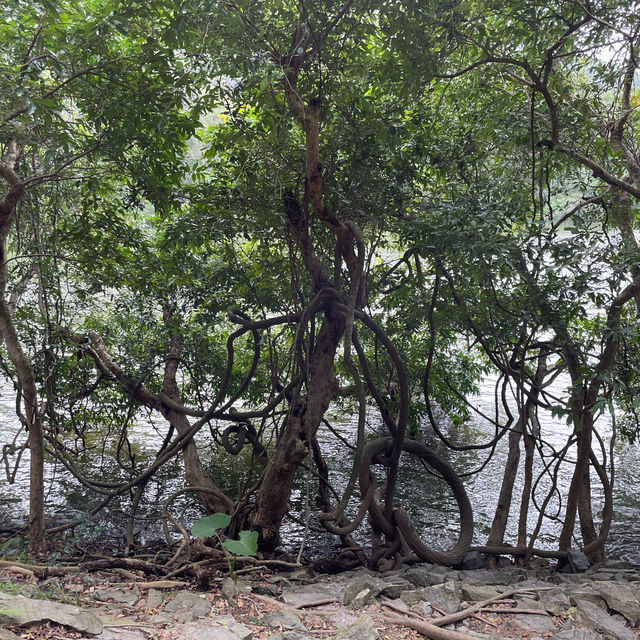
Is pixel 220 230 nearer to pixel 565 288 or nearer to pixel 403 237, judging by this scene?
pixel 403 237

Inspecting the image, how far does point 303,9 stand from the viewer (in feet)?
9.71

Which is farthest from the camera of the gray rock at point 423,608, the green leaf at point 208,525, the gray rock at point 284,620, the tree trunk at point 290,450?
the tree trunk at point 290,450

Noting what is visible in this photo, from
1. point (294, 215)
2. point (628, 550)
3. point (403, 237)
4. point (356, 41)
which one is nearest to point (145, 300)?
point (294, 215)

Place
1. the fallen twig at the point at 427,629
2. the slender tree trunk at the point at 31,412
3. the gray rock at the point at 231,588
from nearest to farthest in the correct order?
1. the fallen twig at the point at 427,629
2. the gray rock at the point at 231,588
3. the slender tree trunk at the point at 31,412

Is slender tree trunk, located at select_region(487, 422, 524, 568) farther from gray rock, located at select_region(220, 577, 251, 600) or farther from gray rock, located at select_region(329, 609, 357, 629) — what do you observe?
gray rock, located at select_region(220, 577, 251, 600)

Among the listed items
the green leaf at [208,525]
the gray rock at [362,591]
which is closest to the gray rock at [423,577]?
the gray rock at [362,591]

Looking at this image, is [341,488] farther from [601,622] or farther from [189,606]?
[601,622]

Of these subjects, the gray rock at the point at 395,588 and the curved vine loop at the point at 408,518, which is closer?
the gray rock at the point at 395,588

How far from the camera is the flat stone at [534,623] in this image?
8.77 feet

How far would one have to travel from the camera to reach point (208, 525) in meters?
3.59

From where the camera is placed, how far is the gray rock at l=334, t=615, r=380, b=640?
7.90 ft

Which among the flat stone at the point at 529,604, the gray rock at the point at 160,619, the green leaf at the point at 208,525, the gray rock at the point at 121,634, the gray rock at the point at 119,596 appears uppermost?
the green leaf at the point at 208,525

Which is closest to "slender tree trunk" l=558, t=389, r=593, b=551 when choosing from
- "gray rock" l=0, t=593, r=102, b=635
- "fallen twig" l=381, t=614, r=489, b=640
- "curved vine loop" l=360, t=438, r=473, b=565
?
"curved vine loop" l=360, t=438, r=473, b=565

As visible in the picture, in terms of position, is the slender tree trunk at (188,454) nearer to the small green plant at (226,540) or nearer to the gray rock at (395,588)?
the small green plant at (226,540)
